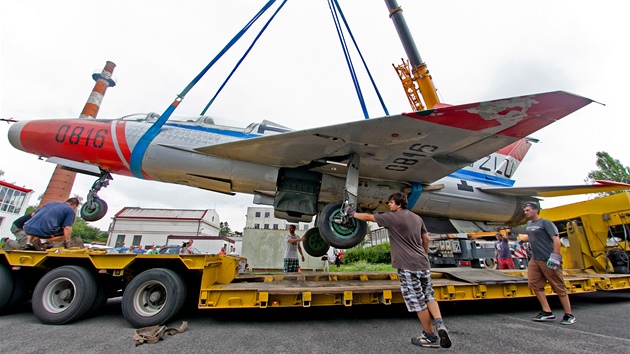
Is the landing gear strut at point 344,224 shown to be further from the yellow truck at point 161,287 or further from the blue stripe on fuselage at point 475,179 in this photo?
the blue stripe on fuselage at point 475,179

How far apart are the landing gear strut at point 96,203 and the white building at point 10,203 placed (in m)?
32.2

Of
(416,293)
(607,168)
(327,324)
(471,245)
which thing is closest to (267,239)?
(471,245)

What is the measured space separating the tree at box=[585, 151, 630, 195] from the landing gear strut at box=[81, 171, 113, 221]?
40.2 meters

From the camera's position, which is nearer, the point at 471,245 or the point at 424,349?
the point at 424,349

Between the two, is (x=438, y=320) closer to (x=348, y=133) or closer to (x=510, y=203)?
(x=348, y=133)

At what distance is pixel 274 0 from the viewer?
7.07 meters

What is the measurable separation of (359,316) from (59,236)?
191 inches

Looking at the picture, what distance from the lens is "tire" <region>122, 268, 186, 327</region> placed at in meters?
3.24

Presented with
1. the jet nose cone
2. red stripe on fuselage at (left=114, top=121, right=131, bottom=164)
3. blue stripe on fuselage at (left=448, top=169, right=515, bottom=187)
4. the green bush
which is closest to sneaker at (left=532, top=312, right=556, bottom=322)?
blue stripe on fuselage at (left=448, top=169, right=515, bottom=187)

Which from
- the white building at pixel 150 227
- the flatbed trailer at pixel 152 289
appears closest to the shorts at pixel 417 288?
the flatbed trailer at pixel 152 289

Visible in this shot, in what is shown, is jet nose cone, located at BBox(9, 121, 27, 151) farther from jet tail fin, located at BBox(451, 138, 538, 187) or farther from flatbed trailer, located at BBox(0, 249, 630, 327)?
jet tail fin, located at BBox(451, 138, 538, 187)

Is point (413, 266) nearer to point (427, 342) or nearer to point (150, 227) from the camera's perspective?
point (427, 342)

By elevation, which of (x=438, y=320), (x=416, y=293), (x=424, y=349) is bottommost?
(x=424, y=349)

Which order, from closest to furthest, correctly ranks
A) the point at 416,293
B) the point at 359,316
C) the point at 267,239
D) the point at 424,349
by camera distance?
the point at 424,349, the point at 416,293, the point at 359,316, the point at 267,239
